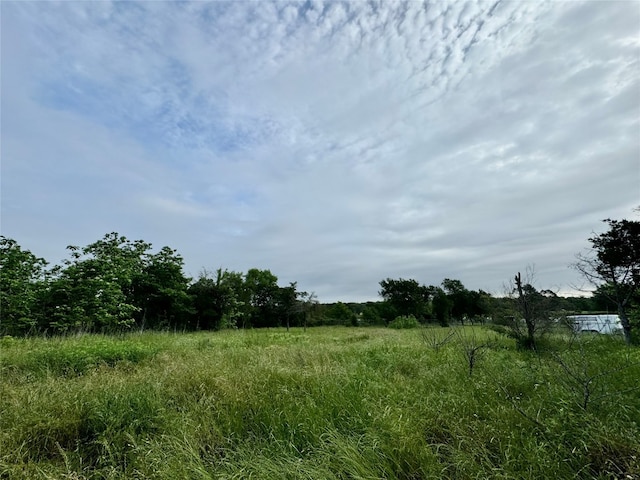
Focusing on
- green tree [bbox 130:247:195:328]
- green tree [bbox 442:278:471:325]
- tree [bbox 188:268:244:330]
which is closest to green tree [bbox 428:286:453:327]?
green tree [bbox 442:278:471:325]

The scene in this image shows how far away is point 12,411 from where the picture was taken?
11.8ft

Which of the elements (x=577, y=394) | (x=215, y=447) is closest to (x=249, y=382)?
(x=215, y=447)

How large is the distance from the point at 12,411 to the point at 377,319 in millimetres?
37003

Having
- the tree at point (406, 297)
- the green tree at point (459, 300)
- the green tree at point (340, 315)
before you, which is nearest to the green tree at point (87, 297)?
the green tree at point (340, 315)

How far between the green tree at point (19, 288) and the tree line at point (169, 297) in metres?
0.03

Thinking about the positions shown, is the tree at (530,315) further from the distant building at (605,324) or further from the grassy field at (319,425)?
the grassy field at (319,425)

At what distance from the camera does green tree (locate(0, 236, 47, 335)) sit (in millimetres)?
12969

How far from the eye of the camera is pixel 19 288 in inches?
543

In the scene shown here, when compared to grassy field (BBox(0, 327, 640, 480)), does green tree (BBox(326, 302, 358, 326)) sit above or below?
above

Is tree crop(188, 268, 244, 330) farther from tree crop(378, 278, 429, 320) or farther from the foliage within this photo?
tree crop(378, 278, 429, 320)

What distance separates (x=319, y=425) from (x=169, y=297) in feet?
69.2

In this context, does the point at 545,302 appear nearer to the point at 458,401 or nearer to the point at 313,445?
the point at 458,401

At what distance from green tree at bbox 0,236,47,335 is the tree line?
3 cm

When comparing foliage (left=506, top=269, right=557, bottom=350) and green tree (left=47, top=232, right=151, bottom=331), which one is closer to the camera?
foliage (left=506, top=269, right=557, bottom=350)
